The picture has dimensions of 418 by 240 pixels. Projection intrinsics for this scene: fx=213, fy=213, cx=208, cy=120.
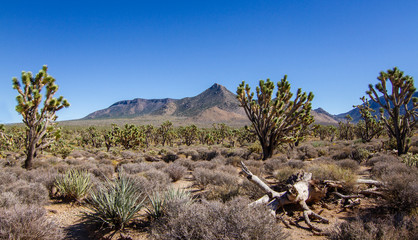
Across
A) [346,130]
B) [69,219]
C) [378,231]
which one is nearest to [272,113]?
[378,231]

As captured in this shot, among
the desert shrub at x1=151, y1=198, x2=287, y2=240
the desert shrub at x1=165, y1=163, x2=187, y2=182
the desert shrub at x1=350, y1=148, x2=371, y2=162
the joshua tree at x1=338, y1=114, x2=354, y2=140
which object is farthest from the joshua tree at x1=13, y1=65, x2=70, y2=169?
the joshua tree at x1=338, y1=114, x2=354, y2=140

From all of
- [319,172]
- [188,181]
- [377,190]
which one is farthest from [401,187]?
[188,181]

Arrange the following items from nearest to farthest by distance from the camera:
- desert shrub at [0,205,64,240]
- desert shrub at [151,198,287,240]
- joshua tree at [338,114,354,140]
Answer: desert shrub at [151,198,287,240]
desert shrub at [0,205,64,240]
joshua tree at [338,114,354,140]

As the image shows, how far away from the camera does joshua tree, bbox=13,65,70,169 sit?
9567 mm

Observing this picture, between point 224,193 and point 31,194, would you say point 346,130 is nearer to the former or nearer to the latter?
point 224,193

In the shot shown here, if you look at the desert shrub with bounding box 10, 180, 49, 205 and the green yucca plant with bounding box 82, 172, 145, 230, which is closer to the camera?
the green yucca plant with bounding box 82, 172, 145, 230

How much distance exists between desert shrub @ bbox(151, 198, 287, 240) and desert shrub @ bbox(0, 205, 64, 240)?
1709mm

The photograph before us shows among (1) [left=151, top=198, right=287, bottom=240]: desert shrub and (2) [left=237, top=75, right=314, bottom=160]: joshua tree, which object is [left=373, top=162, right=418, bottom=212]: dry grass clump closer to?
(1) [left=151, top=198, right=287, bottom=240]: desert shrub

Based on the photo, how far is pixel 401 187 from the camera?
15.9ft

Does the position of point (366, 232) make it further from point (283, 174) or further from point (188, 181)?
A: point (188, 181)

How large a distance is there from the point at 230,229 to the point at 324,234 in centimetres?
237

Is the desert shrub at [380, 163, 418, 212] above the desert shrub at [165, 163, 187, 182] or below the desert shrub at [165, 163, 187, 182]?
above

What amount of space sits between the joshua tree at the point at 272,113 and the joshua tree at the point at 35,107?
10.5 metres

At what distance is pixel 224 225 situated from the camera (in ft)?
10.2
